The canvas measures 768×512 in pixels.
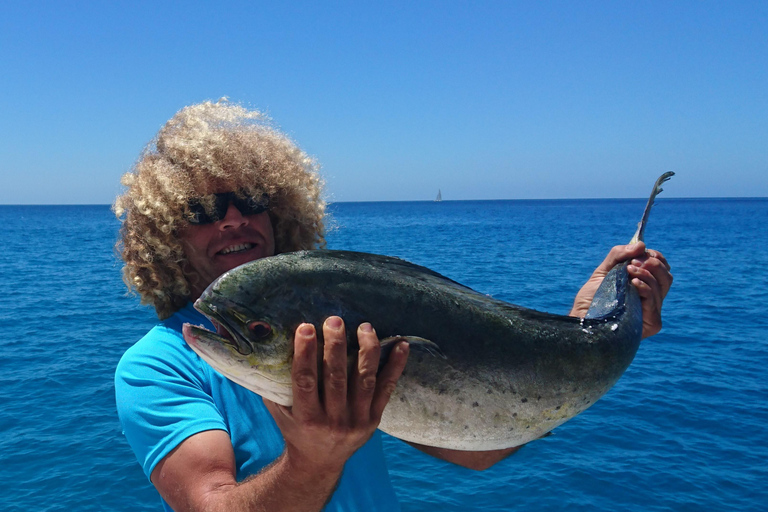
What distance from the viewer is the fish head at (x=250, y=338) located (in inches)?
81.1

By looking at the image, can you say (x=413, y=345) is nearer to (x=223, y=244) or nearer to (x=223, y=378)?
(x=223, y=378)

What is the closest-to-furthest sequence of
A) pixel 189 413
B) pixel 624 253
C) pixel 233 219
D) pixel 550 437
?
pixel 189 413, pixel 233 219, pixel 624 253, pixel 550 437

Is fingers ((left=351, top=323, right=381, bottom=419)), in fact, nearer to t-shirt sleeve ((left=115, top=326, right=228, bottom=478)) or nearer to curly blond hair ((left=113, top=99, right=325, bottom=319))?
t-shirt sleeve ((left=115, top=326, right=228, bottom=478))

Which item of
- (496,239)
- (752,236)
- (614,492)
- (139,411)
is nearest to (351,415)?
(139,411)

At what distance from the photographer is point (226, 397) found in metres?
2.69

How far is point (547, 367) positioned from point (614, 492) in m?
10.1

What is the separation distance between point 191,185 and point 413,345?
174 centimetres

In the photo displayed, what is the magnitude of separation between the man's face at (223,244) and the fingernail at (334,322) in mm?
1338

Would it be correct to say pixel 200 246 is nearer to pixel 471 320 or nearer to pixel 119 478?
pixel 471 320

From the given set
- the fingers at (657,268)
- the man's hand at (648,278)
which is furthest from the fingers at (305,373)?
the fingers at (657,268)

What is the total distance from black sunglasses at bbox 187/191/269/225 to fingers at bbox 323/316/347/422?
142 cm

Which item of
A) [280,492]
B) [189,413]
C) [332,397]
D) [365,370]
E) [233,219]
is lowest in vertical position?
[280,492]

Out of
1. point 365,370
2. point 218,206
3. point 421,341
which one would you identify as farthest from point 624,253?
point 218,206

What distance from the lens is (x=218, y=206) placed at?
3150 millimetres
